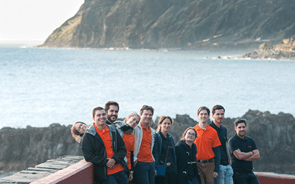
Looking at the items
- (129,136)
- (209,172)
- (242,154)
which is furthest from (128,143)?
(242,154)

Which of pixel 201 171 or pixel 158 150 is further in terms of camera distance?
pixel 201 171

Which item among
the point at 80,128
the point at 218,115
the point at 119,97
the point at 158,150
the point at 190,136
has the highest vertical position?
the point at 119,97

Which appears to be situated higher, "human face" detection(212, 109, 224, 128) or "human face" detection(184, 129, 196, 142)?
"human face" detection(212, 109, 224, 128)

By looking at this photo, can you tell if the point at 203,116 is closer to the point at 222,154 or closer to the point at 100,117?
the point at 222,154

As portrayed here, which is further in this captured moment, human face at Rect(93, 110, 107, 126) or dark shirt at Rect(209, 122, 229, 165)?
dark shirt at Rect(209, 122, 229, 165)

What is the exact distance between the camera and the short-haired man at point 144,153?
5.80 meters

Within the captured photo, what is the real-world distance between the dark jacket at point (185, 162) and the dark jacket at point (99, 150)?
119cm

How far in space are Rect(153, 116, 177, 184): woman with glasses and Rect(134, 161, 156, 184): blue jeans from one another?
7.9 inches

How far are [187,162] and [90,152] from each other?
71.4 inches

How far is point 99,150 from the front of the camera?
5121 mm

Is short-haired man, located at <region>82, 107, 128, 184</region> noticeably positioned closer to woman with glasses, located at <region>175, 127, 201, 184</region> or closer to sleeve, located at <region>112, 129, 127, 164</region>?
sleeve, located at <region>112, 129, 127, 164</region>

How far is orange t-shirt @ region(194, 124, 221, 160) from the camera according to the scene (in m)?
6.21

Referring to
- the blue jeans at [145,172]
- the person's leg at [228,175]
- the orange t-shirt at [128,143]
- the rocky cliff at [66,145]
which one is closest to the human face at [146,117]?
the orange t-shirt at [128,143]

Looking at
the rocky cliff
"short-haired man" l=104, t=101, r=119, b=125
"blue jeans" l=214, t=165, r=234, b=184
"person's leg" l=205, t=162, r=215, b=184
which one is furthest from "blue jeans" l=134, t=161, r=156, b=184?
the rocky cliff
